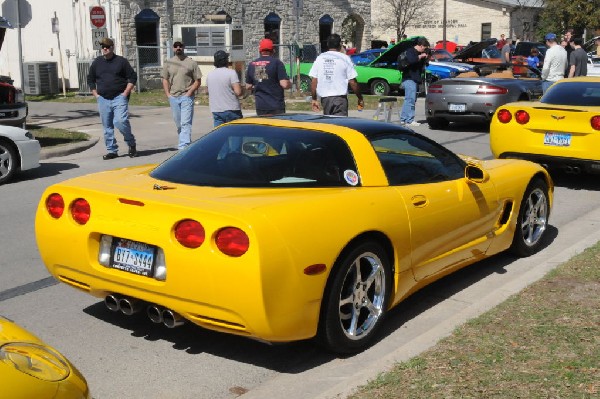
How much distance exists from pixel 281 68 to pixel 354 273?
6.63 m

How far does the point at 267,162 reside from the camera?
17.1 feet

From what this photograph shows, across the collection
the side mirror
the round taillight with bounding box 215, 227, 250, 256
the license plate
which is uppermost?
the side mirror

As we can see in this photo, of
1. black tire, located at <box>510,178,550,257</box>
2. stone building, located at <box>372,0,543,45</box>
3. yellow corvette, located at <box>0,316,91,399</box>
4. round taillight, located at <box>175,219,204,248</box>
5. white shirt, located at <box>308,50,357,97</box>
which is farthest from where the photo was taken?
stone building, located at <box>372,0,543,45</box>

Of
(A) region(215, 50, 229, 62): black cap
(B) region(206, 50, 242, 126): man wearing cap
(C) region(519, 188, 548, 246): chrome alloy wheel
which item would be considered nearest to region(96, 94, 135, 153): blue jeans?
(B) region(206, 50, 242, 126): man wearing cap

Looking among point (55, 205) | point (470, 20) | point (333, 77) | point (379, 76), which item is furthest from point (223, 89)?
point (470, 20)

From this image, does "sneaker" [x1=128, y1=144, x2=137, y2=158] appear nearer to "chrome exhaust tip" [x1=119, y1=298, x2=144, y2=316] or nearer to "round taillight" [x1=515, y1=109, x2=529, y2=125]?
"round taillight" [x1=515, y1=109, x2=529, y2=125]

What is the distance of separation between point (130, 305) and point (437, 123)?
12984 millimetres

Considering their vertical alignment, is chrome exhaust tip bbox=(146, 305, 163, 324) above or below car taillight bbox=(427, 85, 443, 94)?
below

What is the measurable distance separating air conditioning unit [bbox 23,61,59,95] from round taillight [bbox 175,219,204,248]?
23.4 metres

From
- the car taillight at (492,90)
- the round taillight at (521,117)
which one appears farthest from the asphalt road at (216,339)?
the car taillight at (492,90)

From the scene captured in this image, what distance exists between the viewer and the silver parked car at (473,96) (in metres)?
16.0

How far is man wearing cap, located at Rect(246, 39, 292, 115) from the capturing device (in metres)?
11.1

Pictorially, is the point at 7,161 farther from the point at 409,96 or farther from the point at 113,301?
the point at 409,96

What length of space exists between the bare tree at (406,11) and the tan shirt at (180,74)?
4221 centimetres
